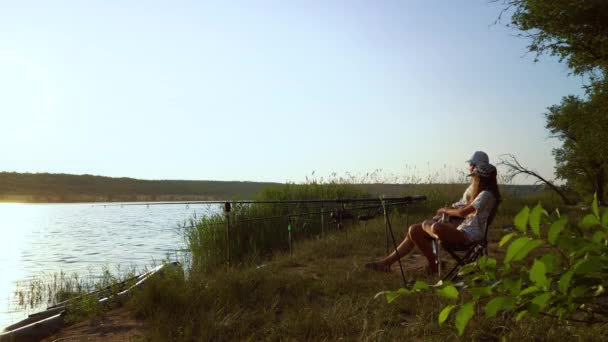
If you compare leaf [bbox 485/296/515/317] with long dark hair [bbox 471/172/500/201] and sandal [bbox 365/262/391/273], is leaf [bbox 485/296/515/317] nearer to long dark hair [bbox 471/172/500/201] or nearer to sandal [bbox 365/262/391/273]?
long dark hair [bbox 471/172/500/201]

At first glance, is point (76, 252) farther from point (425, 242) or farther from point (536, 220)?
point (536, 220)

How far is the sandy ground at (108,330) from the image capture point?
4.47 m

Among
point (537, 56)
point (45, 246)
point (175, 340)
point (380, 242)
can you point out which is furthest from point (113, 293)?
point (45, 246)

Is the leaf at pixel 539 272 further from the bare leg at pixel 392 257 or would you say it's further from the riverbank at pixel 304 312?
the bare leg at pixel 392 257

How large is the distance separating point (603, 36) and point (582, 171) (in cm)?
1198

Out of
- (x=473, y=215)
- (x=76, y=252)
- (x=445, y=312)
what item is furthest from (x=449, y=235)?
(x=76, y=252)

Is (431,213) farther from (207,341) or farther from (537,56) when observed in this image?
(207,341)

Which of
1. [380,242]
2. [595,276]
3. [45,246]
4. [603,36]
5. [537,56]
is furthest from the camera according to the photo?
[45,246]

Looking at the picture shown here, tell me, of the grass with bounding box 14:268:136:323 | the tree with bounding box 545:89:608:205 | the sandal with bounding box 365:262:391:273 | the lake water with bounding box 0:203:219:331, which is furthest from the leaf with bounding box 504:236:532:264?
the tree with bounding box 545:89:608:205

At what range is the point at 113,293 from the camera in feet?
19.4

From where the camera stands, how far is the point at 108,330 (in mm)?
4723

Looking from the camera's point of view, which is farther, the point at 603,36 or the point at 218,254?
the point at 603,36

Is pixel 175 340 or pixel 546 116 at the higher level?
pixel 546 116

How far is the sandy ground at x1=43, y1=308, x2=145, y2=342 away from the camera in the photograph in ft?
14.7
